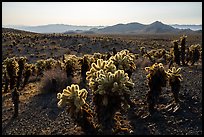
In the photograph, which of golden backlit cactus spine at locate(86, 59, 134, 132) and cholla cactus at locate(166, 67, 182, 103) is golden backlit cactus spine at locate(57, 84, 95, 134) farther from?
cholla cactus at locate(166, 67, 182, 103)

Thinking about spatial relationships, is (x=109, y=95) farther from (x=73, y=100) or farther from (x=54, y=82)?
(x=54, y=82)

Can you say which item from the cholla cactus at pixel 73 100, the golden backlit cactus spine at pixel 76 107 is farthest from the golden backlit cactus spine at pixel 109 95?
the cholla cactus at pixel 73 100

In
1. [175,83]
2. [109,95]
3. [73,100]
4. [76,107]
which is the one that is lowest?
[76,107]

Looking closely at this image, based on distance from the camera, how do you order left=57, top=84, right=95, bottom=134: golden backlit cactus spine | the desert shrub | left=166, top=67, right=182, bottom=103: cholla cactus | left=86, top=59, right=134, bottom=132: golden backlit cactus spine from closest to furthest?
left=86, top=59, right=134, bottom=132: golden backlit cactus spine < left=57, top=84, right=95, bottom=134: golden backlit cactus spine < left=166, top=67, right=182, bottom=103: cholla cactus < the desert shrub

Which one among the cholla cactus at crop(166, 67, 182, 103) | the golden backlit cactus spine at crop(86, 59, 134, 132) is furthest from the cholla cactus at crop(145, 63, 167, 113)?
the golden backlit cactus spine at crop(86, 59, 134, 132)

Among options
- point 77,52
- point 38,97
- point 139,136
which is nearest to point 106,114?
point 139,136

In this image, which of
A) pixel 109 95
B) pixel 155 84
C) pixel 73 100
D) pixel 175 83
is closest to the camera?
pixel 109 95

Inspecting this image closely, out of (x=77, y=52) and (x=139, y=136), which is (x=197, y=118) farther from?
(x=77, y=52)

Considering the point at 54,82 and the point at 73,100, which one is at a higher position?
the point at 73,100

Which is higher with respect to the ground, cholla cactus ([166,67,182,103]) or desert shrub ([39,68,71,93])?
cholla cactus ([166,67,182,103])

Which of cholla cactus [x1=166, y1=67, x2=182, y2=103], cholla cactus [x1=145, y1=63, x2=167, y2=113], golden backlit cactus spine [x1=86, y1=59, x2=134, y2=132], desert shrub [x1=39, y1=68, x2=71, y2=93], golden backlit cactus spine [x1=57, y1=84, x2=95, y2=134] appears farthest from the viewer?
desert shrub [x1=39, y1=68, x2=71, y2=93]

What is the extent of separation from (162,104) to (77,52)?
3536 centimetres

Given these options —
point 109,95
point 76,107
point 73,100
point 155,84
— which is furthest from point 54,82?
point 109,95

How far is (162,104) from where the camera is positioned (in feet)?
58.1
